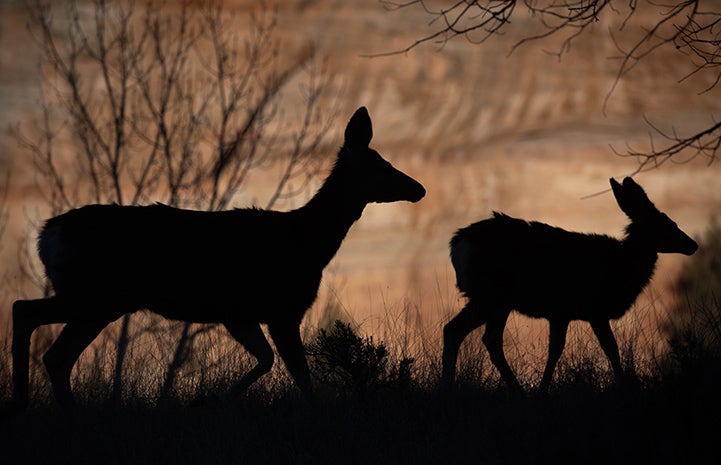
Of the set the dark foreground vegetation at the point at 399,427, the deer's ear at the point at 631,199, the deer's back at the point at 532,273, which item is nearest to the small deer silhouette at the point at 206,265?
the dark foreground vegetation at the point at 399,427

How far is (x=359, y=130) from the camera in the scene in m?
9.88

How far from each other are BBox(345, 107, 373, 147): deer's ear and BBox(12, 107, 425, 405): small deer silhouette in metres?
0.01

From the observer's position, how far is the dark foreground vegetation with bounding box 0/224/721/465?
20.9 feet

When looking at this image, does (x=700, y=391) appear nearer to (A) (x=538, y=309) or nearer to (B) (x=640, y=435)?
(B) (x=640, y=435)

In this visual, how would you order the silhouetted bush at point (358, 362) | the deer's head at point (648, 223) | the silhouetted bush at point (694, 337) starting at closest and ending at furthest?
the silhouetted bush at point (694, 337), the silhouetted bush at point (358, 362), the deer's head at point (648, 223)

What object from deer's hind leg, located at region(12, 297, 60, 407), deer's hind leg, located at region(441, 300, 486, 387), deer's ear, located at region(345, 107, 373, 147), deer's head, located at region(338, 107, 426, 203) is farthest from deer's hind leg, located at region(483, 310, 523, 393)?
deer's hind leg, located at region(12, 297, 60, 407)

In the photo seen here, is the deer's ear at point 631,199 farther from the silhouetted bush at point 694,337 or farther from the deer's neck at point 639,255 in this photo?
the silhouetted bush at point 694,337

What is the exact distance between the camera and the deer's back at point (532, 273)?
10984 millimetres

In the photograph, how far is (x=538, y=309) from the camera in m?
11.0

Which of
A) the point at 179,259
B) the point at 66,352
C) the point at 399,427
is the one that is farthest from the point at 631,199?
the point at 66,352

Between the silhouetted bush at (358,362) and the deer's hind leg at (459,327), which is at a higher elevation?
the deer's hind leg at (459,327)

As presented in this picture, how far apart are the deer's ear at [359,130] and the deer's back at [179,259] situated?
40.6 inches

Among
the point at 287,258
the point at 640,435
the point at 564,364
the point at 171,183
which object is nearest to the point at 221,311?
the point at 287,258

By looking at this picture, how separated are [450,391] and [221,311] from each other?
2534 millimetres
